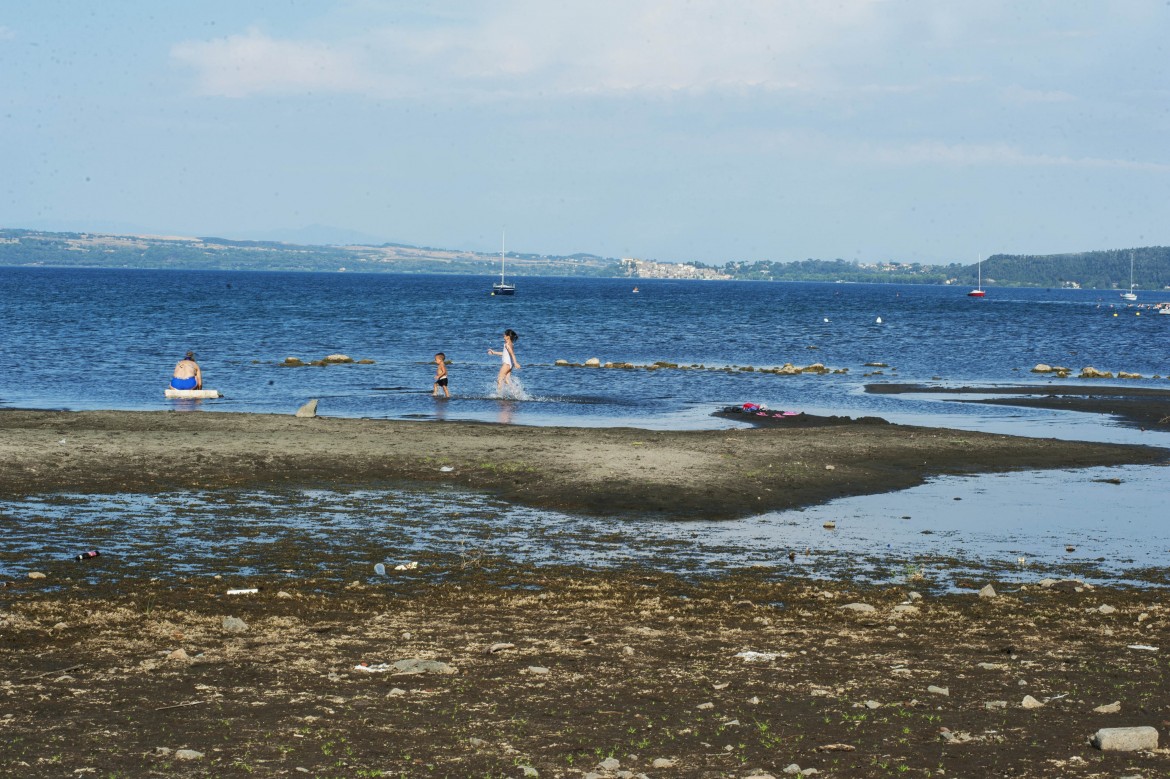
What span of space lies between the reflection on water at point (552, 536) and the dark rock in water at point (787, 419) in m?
11.3

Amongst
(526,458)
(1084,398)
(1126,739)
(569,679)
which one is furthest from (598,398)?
(1126,739)

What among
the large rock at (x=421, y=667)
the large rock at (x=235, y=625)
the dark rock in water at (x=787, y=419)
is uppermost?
the large rock at (x=421, y=667)

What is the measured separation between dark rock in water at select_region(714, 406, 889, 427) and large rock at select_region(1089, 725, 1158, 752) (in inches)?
927

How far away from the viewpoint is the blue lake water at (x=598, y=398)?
16594mm

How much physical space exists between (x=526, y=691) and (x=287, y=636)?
8.95ft

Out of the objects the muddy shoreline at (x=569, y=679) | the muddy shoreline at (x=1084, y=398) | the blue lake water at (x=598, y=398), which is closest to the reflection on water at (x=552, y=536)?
the blue lake water at (x=598, y=398)

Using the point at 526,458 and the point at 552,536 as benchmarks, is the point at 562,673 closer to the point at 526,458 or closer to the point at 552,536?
the point at 552,536

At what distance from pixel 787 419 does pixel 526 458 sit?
40.7 ft

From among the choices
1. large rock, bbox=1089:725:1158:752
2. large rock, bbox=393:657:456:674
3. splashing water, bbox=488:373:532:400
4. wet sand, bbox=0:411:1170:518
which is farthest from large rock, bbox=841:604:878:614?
splashing water, bbox=488:373:532:400

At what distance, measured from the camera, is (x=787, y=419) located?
33.8 metres

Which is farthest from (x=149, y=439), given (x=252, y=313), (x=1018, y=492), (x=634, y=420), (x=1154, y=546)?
(x=252, y=313)

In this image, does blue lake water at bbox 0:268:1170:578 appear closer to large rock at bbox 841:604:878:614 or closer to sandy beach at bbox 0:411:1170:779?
sandy beach at bbox 0:411:1170:779

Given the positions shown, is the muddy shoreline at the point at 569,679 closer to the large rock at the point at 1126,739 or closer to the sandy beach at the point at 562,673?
the sandy beach at the point at 562,673

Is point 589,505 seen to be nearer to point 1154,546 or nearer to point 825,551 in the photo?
point 825,551
